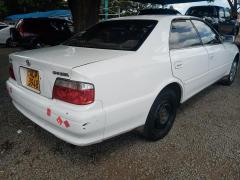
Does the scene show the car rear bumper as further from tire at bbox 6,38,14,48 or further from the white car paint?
the white car paint

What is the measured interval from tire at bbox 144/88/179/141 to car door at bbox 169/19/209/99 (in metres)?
0.27

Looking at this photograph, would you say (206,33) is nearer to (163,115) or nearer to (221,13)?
(163,115)

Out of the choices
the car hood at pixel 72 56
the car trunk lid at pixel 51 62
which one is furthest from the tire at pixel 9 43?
the car hood at pixel 72 56

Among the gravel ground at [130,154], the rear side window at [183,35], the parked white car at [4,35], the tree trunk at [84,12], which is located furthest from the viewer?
the parked white car at [4,35]

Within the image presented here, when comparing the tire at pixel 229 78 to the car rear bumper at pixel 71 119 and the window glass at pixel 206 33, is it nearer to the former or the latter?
the window glass at pixel 206 33

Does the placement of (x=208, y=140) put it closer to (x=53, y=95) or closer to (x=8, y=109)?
(x=53, y=95)

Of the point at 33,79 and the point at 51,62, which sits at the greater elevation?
the point at 51,62

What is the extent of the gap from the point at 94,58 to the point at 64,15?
23.8 meters

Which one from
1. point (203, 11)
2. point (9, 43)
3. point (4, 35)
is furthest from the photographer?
point (4, 35)

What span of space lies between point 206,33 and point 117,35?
169cm

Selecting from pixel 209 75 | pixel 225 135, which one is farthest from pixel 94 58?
pixel 209 75

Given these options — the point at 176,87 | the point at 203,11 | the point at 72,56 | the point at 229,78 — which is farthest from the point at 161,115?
the point at 203,11

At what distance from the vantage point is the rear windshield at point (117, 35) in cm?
303

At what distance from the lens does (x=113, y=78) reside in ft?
8.11
